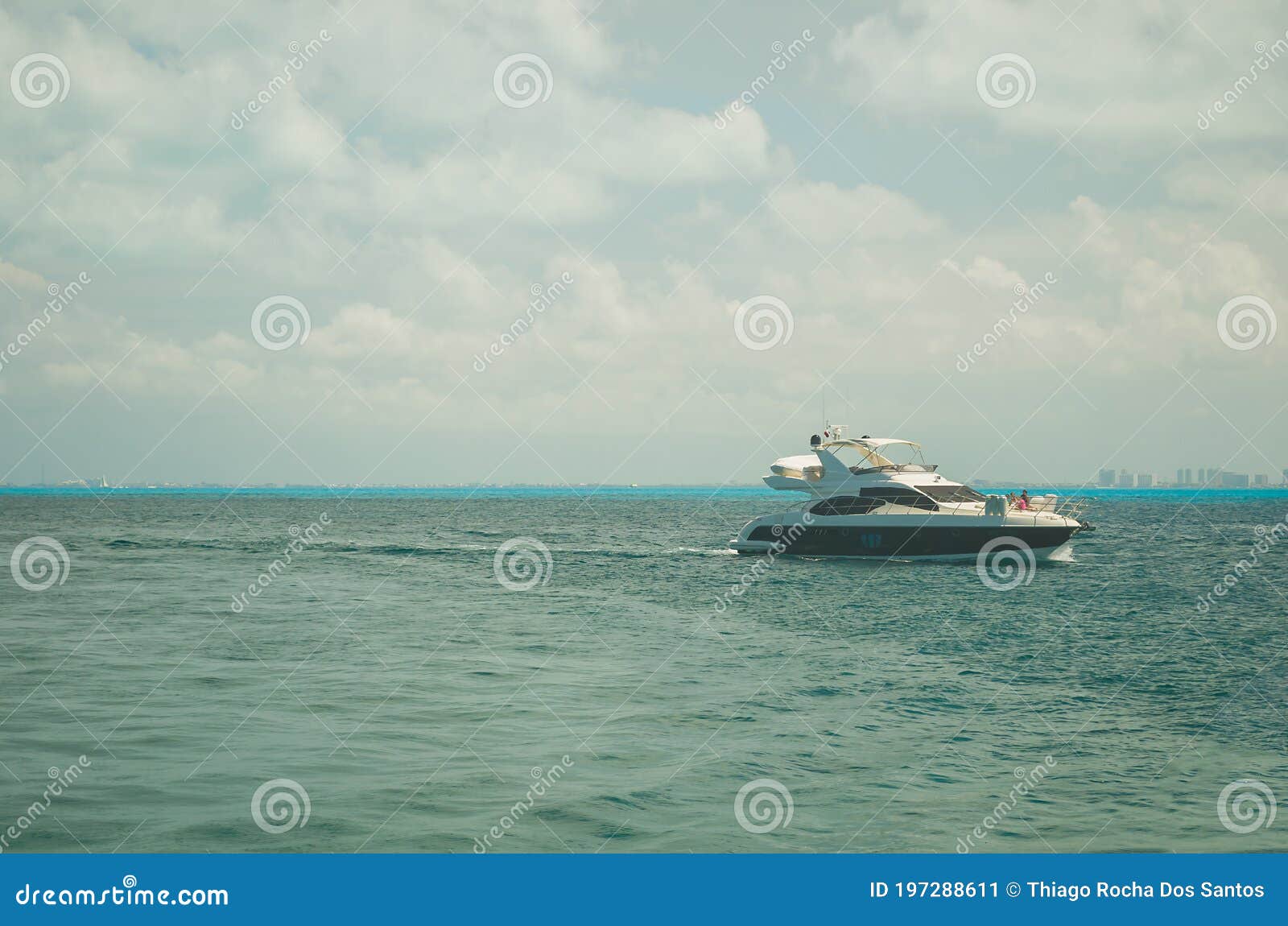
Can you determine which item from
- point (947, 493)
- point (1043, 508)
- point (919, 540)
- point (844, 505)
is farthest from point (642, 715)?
point (1043, 508)

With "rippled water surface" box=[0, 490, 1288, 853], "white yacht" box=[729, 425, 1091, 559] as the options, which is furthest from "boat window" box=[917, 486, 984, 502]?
"rippled water surface" box=[0, 490, 1288, 853]

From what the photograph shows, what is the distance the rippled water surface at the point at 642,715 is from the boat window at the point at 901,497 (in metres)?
5.51

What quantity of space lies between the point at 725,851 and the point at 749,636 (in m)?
15.6

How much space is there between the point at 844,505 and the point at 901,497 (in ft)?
8.06

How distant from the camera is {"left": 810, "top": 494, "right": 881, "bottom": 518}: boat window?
141ft

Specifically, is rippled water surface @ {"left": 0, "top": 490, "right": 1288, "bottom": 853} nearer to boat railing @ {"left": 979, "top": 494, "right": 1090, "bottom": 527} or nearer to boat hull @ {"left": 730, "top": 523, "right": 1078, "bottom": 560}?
boat hull @ {"left": 730, "top": 523, "right": 1078, "bottom": 560}

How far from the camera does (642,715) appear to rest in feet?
53.5

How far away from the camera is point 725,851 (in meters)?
10.2

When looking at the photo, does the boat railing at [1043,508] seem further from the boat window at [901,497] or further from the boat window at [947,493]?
the boat window at [901,497]

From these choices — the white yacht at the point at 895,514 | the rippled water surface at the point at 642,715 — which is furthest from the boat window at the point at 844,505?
the rippled water surface at the point at 642,715

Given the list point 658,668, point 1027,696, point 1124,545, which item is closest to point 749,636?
point 658,668

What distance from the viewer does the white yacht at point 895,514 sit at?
134 feet

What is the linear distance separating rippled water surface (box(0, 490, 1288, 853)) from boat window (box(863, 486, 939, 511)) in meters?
5.51

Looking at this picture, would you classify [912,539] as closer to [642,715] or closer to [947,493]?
[947,493]
